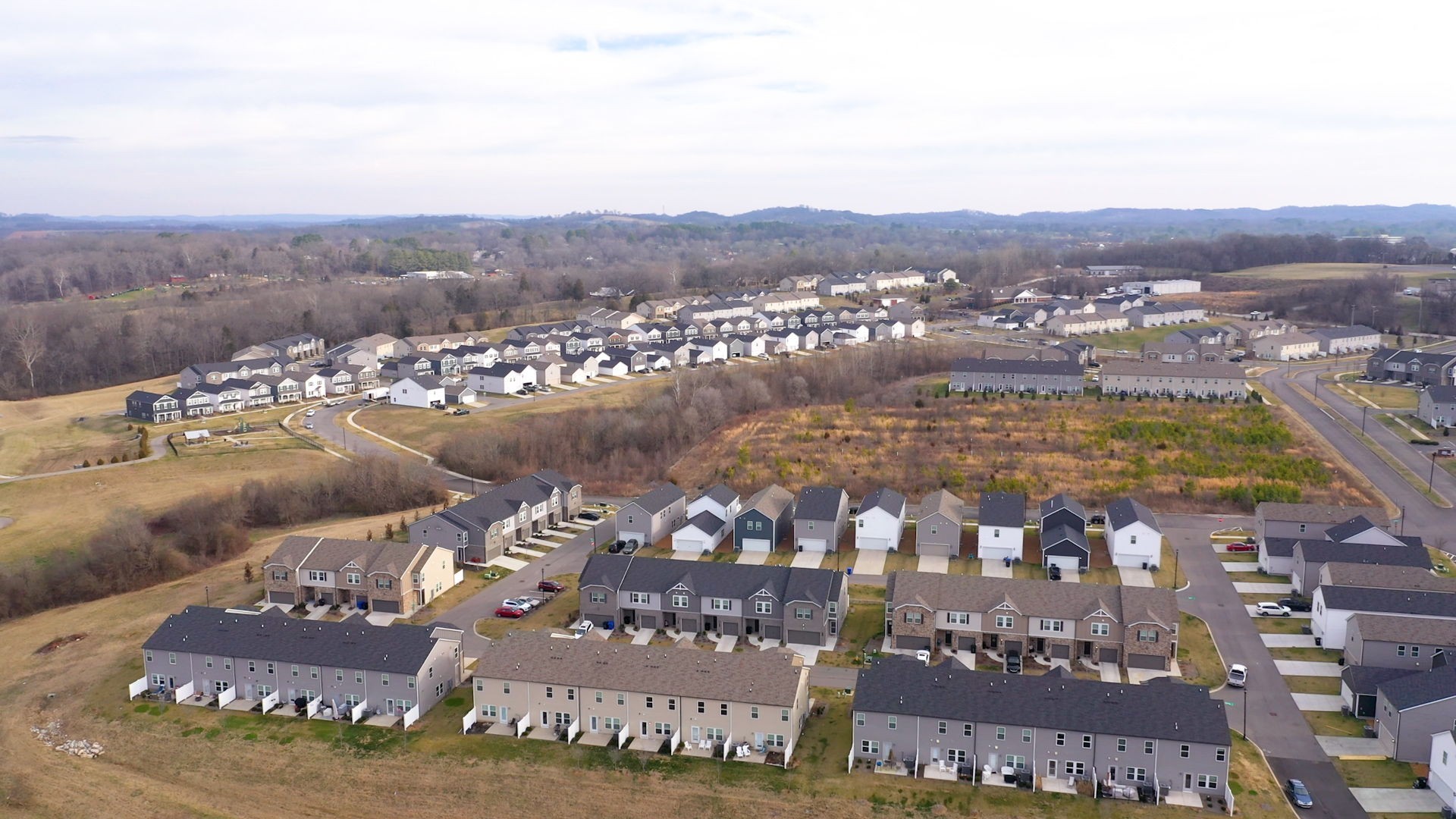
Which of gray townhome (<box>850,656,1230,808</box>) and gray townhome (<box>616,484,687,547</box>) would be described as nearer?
gray townhome (<box>850,656,1230,808</box>)

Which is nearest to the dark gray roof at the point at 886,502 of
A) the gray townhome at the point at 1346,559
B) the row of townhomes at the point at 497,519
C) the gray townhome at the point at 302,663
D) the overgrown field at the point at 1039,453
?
the overgrown field at the point at 1039,453

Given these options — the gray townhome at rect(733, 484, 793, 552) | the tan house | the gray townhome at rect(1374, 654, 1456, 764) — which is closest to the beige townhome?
the tan house

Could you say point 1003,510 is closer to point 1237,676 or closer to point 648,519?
point 1237,676

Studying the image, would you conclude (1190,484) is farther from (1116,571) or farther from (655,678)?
(655,678)

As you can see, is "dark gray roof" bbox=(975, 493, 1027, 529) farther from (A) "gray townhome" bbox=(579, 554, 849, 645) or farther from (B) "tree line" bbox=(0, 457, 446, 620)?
(B) "tree line" bbox=(0, 457, 446, 620)

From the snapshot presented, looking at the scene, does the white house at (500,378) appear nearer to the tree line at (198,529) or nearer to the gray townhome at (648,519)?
the tree line at (198,529)
